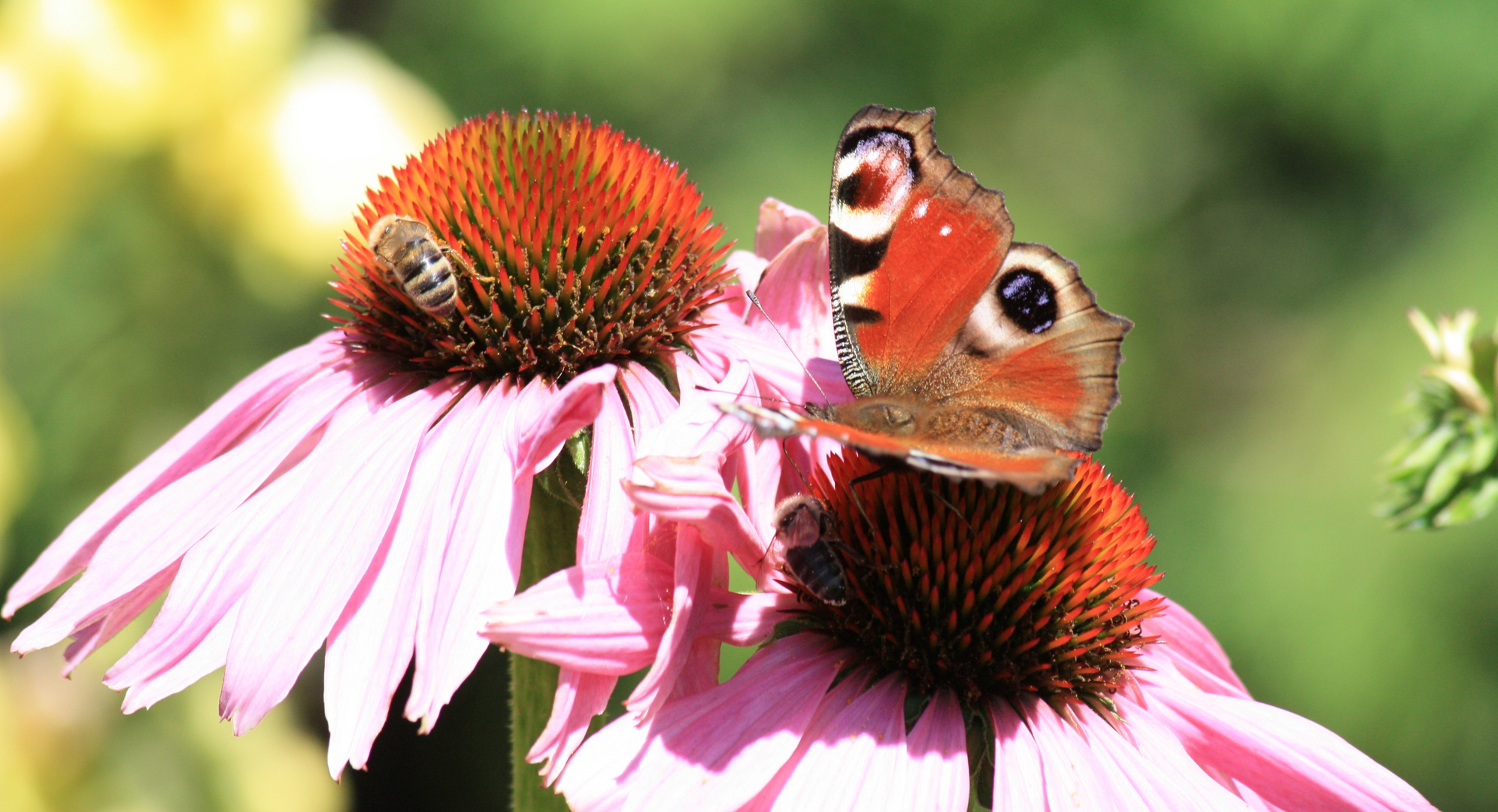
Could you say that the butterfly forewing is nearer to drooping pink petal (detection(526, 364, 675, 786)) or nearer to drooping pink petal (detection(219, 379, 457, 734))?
drooping pink petal (detection(526, 364, 675, 786))

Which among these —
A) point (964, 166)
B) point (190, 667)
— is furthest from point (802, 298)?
point (964, 166)

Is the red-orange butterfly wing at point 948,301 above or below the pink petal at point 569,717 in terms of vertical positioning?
above

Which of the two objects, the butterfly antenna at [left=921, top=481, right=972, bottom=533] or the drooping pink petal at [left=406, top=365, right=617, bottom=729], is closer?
the drooping pink petal at [left=406, top=365, right=617, bottom=729]

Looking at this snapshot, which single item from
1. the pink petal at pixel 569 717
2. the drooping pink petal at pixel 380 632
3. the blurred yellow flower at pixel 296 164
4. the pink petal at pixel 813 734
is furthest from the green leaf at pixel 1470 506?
the blurred yellow flower at pixel 296 164

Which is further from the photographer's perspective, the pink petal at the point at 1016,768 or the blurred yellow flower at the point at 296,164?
the blurred yellow flower at the point at 296,164

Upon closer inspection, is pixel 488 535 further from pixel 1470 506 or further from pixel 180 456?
pixel 1470 506

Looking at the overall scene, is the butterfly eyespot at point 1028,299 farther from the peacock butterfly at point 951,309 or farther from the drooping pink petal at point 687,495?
the drooping pink petal at point 687,495

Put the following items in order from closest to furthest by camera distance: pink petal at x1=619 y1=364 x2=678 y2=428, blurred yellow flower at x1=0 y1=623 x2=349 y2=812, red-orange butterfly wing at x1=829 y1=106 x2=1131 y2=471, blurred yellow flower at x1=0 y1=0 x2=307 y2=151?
pink petal at x1=619 y1=364 x2=678 y2=428 → red-orange butterfly wing at x1=829 y1=106 x2=1131 y2=471 → blurred yellow flower at x1=0 y1=623 x2=349 y2=812 → blurred yellow flower at x1=0 y1=0 x2=307 y2=151

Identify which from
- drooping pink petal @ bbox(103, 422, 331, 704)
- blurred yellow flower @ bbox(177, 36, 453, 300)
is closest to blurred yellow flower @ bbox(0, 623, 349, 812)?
blurred yellow flower @ bbox(177, 36, 453, 300)
